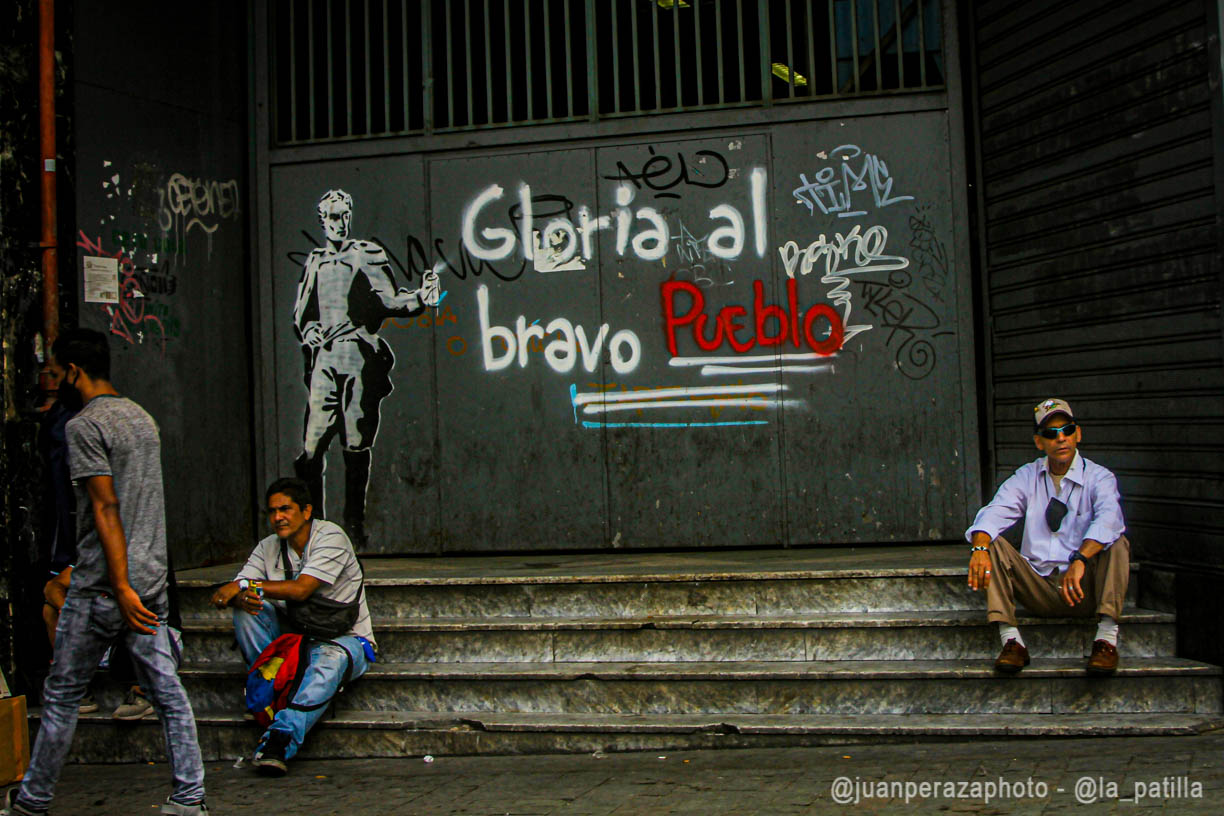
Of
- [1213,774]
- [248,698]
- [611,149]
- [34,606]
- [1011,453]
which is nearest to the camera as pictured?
[1213,774]

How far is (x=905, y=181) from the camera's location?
7.67 metres

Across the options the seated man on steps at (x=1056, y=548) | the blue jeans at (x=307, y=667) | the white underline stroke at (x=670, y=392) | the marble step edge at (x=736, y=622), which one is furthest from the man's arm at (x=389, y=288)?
the seated man on steps at (x=1056, y=548)

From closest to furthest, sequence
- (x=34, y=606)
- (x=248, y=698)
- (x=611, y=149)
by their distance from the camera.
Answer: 1. (x=248, y=698)
2. (x=34, y=606)
3. (x=611, y=149)

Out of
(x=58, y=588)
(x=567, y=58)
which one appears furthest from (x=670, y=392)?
(x=58, y=588)

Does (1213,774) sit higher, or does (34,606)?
(34,606)

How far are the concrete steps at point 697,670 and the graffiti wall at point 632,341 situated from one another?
1.06 metres

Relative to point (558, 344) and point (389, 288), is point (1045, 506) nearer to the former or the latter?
point (558, 344)

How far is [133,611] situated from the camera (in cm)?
460

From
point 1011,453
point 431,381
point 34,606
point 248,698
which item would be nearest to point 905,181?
point 1011,453

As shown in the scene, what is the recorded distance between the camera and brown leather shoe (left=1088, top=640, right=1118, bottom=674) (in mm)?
5504

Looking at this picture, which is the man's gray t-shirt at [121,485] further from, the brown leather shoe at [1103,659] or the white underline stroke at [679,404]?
the brown leather shoe at [1103,659]

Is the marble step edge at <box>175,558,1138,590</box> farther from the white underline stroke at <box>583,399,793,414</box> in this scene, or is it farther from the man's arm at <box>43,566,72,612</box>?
the white underline stroke at <box>583,399,793,414</box>

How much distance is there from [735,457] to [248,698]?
3.37 metres

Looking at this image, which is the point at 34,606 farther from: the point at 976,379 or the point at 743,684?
the point at 976,379
